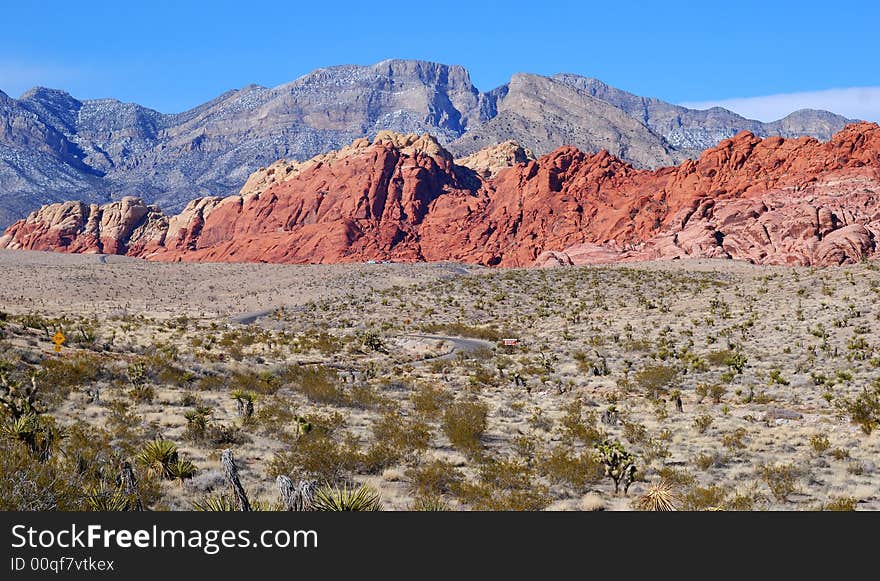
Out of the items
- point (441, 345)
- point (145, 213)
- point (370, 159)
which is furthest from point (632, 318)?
point (145, 213)

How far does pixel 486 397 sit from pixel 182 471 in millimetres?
13827

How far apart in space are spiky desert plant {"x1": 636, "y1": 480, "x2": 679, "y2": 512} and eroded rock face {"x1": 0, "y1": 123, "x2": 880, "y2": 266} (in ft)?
203

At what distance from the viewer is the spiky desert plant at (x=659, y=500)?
12.8m

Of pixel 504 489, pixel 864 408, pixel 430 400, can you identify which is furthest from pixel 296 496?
pixel 864 408

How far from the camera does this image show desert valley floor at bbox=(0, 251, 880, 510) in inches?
545

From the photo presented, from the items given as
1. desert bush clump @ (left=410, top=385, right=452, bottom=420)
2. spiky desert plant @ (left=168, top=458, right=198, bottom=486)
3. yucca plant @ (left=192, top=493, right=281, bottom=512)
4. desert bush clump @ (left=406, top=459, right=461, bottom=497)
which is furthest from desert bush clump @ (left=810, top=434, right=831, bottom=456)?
spiky desert plant @ (left=168, top=458, right=198, bottom=486)

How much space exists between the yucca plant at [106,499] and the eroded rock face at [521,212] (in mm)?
69220

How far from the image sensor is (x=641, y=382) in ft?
89.1

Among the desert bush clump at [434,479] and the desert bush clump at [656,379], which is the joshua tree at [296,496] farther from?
the desert bush clump at [656,379]

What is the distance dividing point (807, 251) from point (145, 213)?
12286 centimetres

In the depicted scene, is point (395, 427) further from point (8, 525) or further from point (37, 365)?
point (37, 365)

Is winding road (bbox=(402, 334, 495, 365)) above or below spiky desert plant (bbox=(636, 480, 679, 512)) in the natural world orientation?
above

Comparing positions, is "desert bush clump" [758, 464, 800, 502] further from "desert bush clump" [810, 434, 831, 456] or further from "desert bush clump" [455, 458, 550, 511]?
"desert bush clump" [455, 458, 550, 511]

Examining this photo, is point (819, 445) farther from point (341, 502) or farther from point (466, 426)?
point (341, 502)
